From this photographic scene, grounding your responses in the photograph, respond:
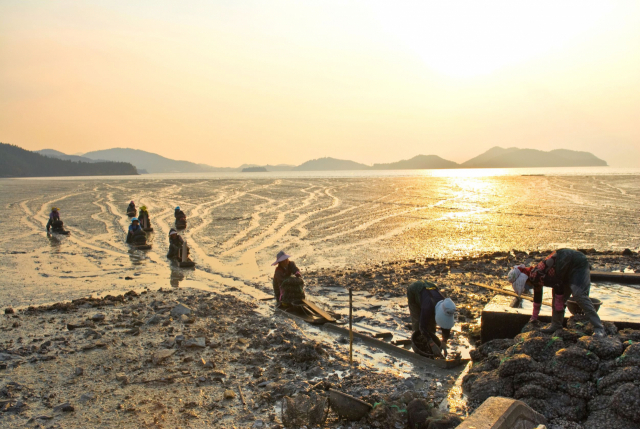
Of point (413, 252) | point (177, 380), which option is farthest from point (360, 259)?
point (177, 380)

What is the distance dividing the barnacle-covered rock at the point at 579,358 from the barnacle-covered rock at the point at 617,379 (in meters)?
0.24

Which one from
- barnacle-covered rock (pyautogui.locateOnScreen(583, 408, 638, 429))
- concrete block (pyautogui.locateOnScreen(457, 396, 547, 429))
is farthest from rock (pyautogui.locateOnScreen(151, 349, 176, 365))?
barnacle-covered rock (pyautogui.locateOnScreen(583, 408, 638, 429))

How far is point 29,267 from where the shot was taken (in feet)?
45.9

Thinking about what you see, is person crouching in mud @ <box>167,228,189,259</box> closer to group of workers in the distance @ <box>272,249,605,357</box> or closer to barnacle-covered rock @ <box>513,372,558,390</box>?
group of workers in the distance @ <box>272,249,605,357</box>

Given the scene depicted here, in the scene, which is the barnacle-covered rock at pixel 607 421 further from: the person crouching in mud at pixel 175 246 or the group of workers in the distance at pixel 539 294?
the person crouching in mud at pixel 175 246

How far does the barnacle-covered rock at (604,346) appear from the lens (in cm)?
534

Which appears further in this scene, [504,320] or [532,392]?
[504,320]

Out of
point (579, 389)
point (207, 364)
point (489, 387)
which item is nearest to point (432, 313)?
point (489, 387)

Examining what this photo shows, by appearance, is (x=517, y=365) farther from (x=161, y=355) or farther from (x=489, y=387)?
(x=161, y=355)

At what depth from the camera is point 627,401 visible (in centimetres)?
451

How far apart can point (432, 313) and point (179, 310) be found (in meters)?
5.55

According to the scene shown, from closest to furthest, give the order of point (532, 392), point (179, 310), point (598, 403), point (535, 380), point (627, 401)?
point (627, 401), point (598, 403), point (532, 392), point (535, 380), point (179, 310)

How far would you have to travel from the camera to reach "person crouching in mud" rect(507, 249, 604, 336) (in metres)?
6.30

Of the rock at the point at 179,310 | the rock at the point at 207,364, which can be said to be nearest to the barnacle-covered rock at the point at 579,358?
the rock at the point at 207,364
